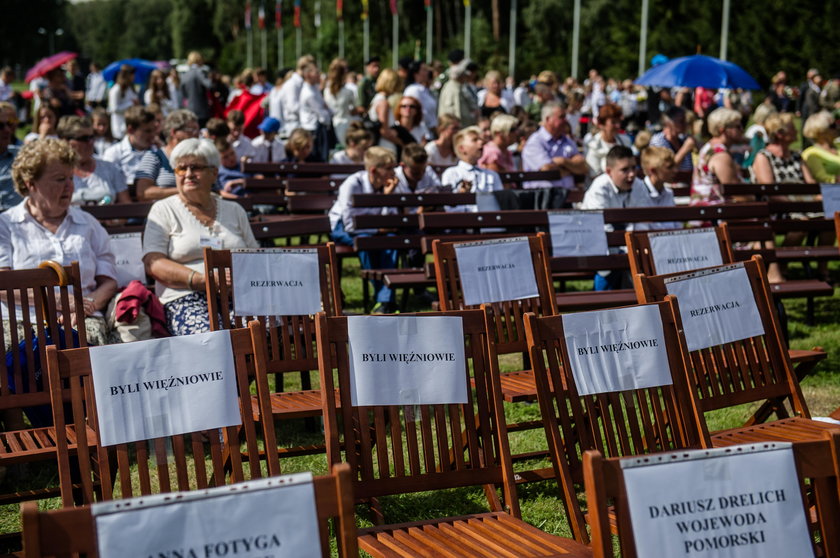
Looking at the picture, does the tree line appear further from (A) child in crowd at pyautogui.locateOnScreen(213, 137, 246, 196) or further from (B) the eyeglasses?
(B) the eyeglasses

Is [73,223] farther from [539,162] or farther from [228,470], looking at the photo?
[539,162]

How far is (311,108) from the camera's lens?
14.6 m

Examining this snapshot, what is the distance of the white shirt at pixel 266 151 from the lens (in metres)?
12.6

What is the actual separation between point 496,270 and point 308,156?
7.42m

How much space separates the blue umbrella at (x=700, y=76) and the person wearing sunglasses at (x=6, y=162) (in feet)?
33.1

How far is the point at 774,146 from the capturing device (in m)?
10.5

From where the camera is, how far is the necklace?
591 centimetres

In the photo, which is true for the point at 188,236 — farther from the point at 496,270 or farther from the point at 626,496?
the point at 626,496

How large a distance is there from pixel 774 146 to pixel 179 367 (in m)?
8.42

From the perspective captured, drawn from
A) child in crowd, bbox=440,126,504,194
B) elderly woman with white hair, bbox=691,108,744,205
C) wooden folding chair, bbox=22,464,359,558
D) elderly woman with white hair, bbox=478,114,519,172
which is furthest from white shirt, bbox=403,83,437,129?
wooden folding chair, bbox=22,464,359,558

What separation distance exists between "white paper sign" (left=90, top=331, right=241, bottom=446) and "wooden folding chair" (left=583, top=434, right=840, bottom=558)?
4.25 feet

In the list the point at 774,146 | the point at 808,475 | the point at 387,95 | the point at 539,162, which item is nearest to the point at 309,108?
the point at 387,95

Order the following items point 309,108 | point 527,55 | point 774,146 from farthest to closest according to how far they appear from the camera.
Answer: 1. point 527,55
2. point 309,108
3. point 774,146

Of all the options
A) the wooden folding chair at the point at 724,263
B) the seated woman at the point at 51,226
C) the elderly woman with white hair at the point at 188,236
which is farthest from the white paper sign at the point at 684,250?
the seated woman at the point at 51,226
